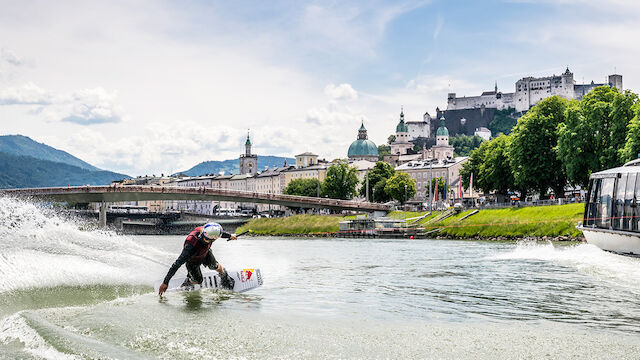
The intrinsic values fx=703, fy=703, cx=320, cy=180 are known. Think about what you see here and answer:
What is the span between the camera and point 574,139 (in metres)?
66.0

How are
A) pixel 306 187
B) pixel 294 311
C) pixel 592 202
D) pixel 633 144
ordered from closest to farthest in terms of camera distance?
pixel 294 311
pixel 592 202
pixel 633 144
pixel 306 187

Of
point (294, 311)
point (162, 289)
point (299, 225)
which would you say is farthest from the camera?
point (299, 225)

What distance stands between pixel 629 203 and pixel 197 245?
2128 centimetres

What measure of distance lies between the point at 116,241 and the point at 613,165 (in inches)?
1930

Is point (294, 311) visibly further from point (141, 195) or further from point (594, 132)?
point (141, 195)

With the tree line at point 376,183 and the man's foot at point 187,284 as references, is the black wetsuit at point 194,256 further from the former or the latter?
the tree line at point 376,183

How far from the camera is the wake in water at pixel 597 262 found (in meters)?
24.1

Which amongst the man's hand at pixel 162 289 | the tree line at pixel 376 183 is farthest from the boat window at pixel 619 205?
the tree line at pixel 376 183

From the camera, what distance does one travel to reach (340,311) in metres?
16.9

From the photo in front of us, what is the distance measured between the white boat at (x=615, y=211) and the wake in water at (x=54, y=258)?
794 inches

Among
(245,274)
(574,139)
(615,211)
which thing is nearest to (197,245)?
(245,274)

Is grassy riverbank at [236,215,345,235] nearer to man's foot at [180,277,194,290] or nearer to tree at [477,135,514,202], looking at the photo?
tree at [477,135,514,202]

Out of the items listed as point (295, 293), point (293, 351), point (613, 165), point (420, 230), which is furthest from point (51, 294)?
point (420, 230)

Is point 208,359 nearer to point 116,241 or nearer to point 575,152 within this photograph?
point 116,241
